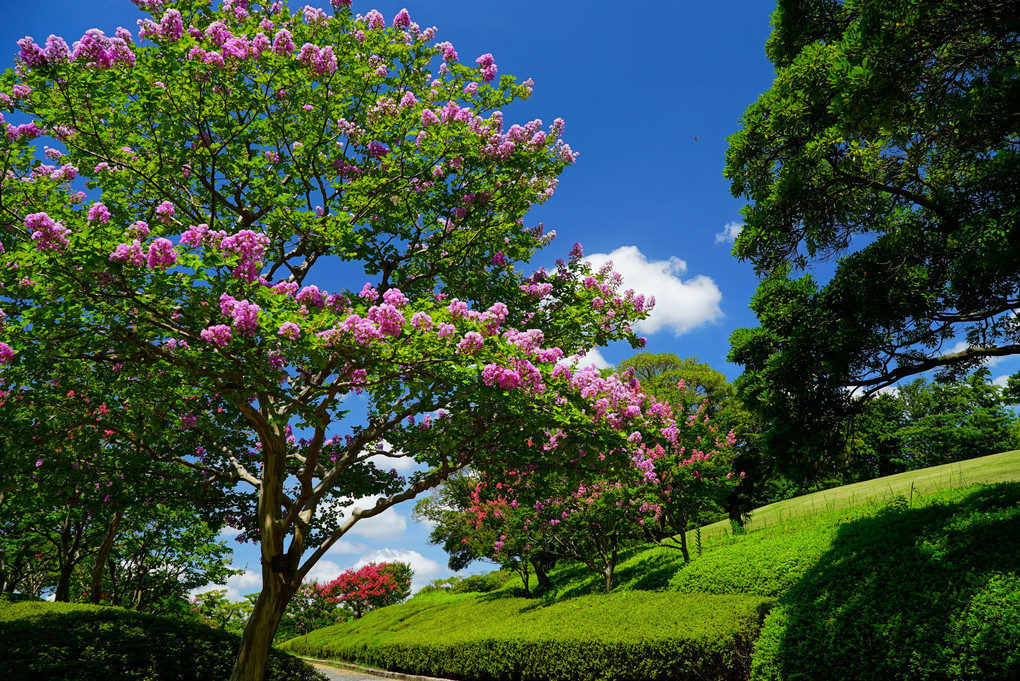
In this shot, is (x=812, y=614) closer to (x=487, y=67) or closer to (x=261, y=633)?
(x=261, y=633)

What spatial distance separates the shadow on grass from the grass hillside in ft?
0.07

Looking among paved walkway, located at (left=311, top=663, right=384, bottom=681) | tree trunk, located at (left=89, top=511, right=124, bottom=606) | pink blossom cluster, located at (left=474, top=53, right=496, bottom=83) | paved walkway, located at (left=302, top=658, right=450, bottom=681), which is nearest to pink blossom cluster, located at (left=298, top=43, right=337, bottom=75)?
pink blossom cluster, located at (left=474, top=53, right=496, bottom=83)

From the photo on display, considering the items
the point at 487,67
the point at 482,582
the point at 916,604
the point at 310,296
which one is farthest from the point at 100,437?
the point at 482,582

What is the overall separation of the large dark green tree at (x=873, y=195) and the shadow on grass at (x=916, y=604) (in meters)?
2.18

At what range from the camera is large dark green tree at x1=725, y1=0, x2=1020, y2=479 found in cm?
730

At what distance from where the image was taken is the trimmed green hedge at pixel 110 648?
9.91 metres

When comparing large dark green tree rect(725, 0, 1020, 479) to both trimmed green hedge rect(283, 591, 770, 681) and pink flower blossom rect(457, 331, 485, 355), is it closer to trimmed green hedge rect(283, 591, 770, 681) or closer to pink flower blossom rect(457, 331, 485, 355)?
trimmed green hedge rect(283, 591, 770, 681)

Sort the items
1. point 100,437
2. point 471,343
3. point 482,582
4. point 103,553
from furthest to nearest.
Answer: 1. point 482,582
2. point 103,553
3. point 100,437
4. point 471,343

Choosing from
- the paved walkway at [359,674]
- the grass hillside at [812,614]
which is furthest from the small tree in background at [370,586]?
the grass hillside at [812,614]

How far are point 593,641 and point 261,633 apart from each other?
251 inches

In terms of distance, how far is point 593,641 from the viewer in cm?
1147

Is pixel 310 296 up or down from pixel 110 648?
up

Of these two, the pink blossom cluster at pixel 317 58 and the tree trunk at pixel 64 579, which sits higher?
the pink blossom cluster at pixel 317 58

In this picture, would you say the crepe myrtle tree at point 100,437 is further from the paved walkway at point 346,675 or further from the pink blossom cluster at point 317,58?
the paved walkway at point 346,675
